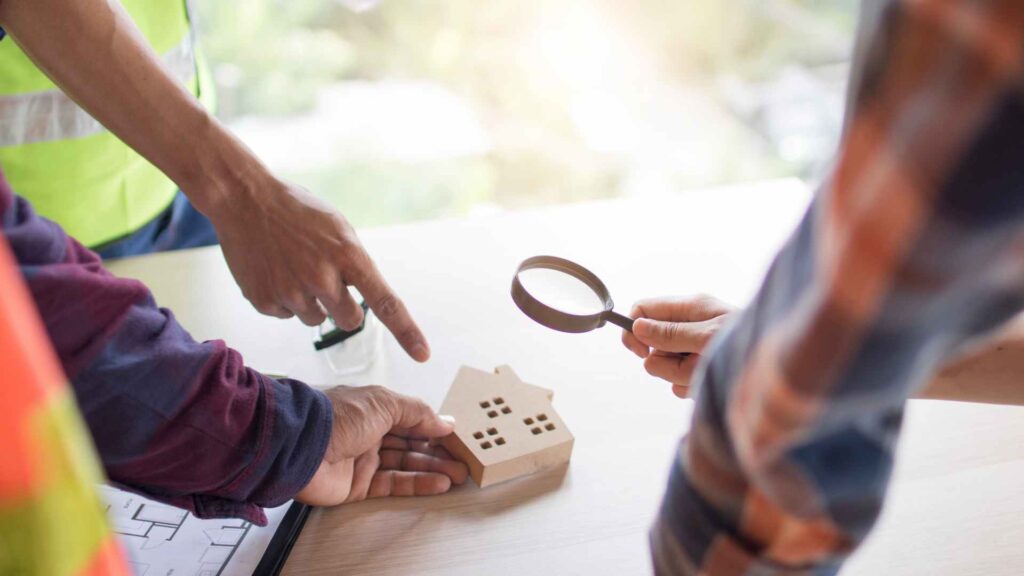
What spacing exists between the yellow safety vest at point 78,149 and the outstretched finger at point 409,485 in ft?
2.01

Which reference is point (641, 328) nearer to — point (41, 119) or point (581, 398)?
point (581, 398)

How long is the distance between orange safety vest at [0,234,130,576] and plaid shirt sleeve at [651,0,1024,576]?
0.94ft

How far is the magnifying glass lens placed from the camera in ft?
2.92

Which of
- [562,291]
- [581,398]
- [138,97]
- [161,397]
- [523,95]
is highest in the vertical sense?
[138,97]

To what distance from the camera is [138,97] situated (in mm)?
902

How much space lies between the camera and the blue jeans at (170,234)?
1197mm

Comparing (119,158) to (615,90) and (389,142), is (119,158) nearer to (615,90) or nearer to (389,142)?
(389,142)

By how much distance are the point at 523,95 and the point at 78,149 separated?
5.35 feet

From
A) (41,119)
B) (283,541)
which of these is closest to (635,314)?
(283,541)

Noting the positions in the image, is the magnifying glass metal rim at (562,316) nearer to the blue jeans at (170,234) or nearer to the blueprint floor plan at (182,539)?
the blueprint floor plan at (182,539)

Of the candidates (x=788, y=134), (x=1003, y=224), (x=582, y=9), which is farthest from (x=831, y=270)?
(x=788, y=134)

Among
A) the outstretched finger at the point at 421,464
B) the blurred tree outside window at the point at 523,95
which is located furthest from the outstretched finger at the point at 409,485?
the blurred tree outside window at the point at 523,95

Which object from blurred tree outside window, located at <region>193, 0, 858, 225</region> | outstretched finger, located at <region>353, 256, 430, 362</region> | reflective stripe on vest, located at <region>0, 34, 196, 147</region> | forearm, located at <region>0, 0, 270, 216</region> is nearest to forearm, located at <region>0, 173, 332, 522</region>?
outstretched finger, located at <region>353, 256, 430, 362</region>

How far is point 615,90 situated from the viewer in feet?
8.52
